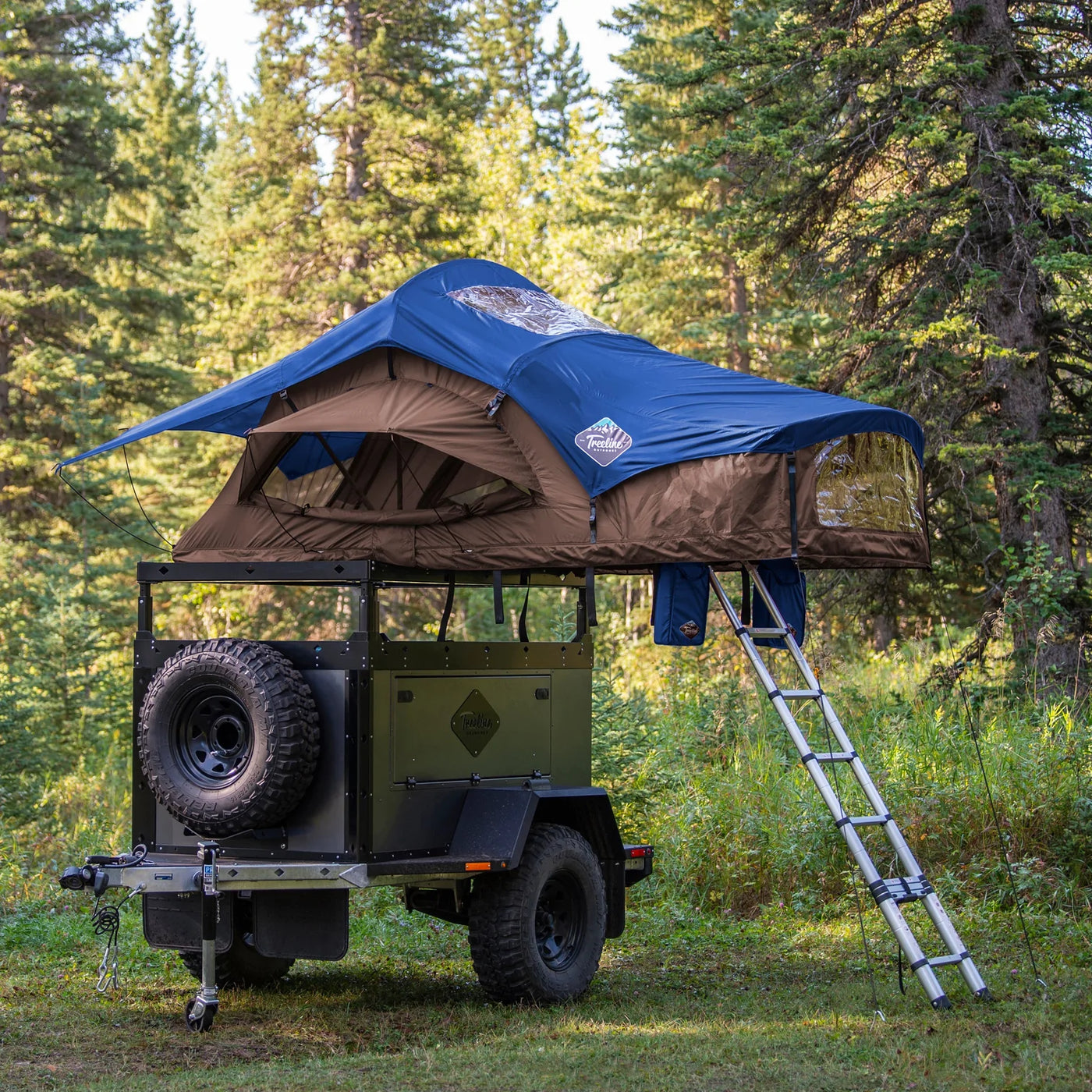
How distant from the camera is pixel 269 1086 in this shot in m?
5.01

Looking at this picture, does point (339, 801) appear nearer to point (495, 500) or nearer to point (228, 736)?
point (228, 736)

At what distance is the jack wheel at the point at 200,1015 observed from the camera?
591 centimetres

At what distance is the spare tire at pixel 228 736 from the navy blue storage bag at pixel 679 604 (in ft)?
5.47

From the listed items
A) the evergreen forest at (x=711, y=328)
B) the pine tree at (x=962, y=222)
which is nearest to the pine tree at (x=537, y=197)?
the evergreen forest at (x=711, y=328)

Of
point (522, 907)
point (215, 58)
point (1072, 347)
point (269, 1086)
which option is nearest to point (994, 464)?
point (1072, 347)

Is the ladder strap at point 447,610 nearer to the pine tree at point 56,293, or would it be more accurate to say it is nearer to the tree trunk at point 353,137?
the pine tree at point 56,293

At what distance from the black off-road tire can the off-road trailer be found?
1 cm

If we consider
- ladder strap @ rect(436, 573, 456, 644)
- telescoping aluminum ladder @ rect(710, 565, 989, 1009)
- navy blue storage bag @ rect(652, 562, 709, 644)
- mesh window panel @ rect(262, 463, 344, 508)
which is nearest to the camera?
telescoping aluminum ladder @ rect(710, 565, 989, 1009)

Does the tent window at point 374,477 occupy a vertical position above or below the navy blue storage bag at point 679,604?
above

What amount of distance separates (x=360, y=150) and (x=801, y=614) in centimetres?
1921

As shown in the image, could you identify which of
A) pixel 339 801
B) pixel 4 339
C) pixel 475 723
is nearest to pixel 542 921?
pixel 475 723

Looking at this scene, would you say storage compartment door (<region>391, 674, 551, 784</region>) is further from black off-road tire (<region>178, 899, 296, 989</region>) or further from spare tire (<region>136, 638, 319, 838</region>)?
A: black off-road tire (<region>178, 899, 296, 989</region>)

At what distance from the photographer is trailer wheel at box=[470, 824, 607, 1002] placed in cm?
639

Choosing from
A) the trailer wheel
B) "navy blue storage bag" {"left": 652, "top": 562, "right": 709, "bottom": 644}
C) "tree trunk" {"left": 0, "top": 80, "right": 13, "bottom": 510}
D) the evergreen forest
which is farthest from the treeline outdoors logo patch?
"tree trunk" {"left": 0, "top": 80, "right": 13, "bottom": 510}
